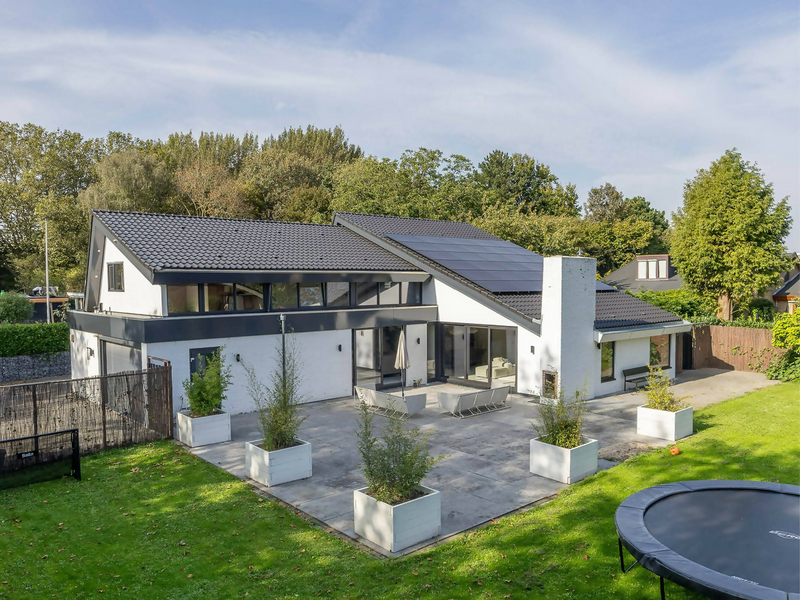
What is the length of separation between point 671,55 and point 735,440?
30.7ft

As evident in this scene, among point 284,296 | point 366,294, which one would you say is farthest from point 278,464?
point 366,294

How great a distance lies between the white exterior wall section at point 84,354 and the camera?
18.8 m

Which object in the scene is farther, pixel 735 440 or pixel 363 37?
pixel 363 37

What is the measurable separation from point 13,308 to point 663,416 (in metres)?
30.6

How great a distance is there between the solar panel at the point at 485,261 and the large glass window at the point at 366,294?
2647 millimetres

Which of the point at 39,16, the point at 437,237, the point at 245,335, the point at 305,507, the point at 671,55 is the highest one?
the point at 39,16

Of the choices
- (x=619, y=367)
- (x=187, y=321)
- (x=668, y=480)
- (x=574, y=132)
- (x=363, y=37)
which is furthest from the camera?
(x=574, y=132)

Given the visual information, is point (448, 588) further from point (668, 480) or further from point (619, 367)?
point (619, 367)

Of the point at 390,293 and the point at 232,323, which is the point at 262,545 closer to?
the point at 232,323

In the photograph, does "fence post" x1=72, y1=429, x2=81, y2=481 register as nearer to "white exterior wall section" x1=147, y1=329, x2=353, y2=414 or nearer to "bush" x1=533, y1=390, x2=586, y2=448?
"white exterior wall section" x1=147, y1=329, x2=353, y2=414

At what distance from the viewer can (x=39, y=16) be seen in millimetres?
12594

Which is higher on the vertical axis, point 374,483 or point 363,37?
point 363,37

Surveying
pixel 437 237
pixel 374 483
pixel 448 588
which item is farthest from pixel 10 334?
pixel 448 588

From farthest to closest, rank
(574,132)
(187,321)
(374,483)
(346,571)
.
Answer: (574,132) → (187,321) → (374,483) → (346,571)
